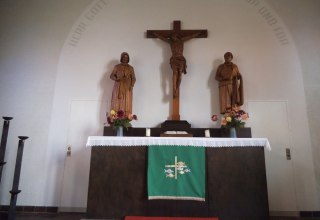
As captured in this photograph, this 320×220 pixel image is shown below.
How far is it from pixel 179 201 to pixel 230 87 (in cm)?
194

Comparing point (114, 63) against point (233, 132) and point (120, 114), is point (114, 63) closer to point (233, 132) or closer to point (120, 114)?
point (120, 114)

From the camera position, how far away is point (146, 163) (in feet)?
9.18

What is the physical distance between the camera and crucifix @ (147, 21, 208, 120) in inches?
146

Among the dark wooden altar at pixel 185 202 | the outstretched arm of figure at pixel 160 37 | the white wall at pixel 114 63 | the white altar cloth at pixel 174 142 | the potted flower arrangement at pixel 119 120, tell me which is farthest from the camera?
the outstretched arm of figure at pixel 160 37

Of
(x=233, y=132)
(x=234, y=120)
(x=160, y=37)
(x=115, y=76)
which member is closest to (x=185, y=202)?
(x=233, y=132)

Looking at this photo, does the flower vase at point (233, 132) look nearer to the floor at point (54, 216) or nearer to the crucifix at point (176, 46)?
the crucifix at point (176, 46)

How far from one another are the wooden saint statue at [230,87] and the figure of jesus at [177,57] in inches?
25.5

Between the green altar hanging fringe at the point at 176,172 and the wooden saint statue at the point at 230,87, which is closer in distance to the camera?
the green altar hanging fringe at the point at 176,172

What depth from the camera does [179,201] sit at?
2707mm

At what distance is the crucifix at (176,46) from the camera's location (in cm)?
371

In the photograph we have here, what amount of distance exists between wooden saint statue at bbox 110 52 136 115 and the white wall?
0.24 m

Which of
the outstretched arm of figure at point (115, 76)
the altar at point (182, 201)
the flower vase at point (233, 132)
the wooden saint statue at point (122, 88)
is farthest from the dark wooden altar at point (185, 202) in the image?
the outstretched arm of figure at point (115, 76)

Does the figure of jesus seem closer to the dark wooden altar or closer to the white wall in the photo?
the white wall

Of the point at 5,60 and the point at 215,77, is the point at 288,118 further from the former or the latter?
the point at 5,60
